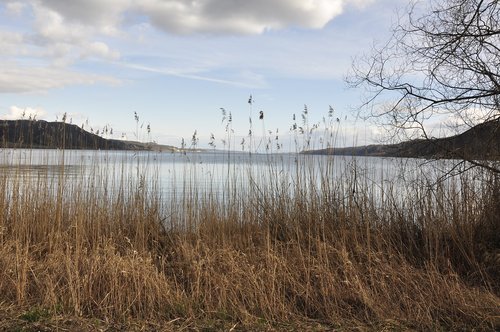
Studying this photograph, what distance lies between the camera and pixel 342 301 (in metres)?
4.47

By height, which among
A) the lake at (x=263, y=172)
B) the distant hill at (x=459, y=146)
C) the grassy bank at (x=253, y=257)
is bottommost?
the grassy bank at (x=253, y=257)

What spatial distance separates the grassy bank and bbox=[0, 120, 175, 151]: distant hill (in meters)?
0.87

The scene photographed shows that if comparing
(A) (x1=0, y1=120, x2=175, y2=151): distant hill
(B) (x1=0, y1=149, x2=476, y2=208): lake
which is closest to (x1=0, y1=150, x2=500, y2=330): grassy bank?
(B) (x1=0, y1=149, x2=476, y2=208): lake

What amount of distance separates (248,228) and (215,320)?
8.94 feet

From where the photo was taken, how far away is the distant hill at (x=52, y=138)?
791 centimetres

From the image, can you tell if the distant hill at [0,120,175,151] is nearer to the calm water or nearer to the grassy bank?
the calm water

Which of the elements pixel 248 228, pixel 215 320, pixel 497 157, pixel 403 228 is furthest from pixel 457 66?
pixel 215 320

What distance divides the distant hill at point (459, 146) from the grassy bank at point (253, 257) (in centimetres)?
41

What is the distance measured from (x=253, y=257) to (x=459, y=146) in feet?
11.3

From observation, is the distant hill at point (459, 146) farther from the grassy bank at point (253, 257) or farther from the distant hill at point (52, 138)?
the distant hill at point (52, 138)

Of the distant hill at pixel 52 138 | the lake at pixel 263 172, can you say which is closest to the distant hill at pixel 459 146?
the lake at pixel 263 172

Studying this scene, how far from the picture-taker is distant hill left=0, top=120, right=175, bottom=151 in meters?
7.91

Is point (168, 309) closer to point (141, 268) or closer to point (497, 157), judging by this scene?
point (141, 268)

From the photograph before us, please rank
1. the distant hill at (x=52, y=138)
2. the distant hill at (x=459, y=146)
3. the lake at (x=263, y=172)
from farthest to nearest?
the distant hill at (x=52, y=138) → the lake at (x=263, y=172) → the distant hill at (x=459, y=146)
